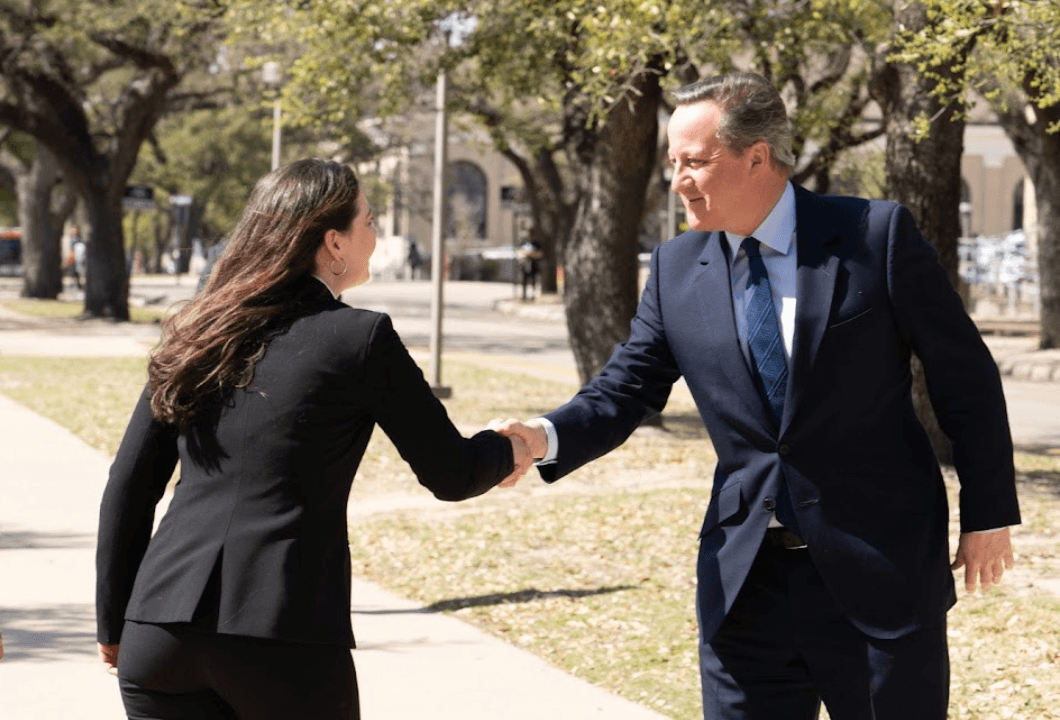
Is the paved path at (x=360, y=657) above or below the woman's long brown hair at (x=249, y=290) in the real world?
below

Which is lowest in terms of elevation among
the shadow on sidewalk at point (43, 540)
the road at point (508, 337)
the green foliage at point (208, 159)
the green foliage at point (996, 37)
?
the shadow on sidewalk at point (43, 540)

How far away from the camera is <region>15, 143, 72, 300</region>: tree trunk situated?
38438mm

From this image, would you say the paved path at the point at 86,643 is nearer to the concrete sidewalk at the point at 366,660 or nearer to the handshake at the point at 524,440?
the concrete sidewalk at the point at 366,660

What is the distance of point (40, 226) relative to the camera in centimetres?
3891

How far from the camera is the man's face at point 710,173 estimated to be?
333 centimetres

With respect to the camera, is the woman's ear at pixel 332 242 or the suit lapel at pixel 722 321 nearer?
the woman's ear at pixel 332 242

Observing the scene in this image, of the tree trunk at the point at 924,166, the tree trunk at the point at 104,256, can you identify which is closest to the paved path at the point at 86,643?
the tree trunk at the point at 924,166

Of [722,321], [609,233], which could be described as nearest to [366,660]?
[722,321]

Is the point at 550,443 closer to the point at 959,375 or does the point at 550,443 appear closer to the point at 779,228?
the point at 779,228

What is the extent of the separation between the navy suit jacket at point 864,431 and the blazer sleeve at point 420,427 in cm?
52

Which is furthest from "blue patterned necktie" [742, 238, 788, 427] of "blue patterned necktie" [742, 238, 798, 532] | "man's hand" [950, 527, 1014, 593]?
"man's hand" [950, 527, 1014, 593]

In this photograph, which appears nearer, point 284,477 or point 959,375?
point 284,477

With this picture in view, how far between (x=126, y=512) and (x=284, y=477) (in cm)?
39

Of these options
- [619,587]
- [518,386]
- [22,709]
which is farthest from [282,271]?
[518,386]
